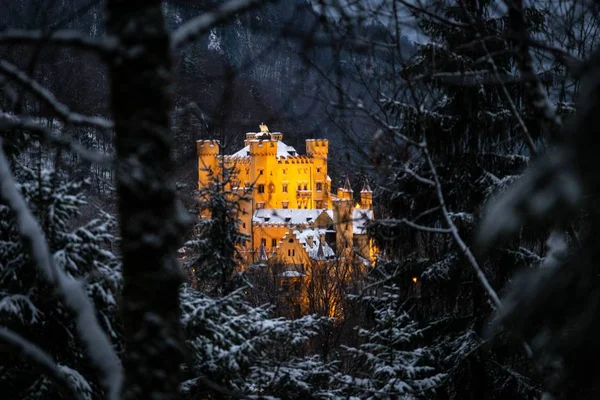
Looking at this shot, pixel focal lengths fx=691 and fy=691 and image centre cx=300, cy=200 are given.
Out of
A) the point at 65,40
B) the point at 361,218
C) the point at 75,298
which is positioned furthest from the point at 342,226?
the point at 65,40

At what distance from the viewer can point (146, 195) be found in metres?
2.60

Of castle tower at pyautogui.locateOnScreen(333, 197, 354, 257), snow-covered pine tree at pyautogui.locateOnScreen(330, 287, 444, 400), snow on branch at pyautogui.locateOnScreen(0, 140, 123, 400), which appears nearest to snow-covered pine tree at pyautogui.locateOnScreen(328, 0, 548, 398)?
snow-covered pine tree at pyautogui.locateOnScreen(330, 287, 444, 400)

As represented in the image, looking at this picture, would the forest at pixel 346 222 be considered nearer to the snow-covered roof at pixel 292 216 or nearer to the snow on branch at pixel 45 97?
the snow on branch at pixel 45 97

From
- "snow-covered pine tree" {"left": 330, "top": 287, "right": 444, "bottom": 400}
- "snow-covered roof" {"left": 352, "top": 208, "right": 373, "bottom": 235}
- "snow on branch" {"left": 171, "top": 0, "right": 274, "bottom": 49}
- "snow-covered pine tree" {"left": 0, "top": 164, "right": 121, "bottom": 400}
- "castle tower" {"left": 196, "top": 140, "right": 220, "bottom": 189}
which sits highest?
"castle tower" {"left": 196, "top": 140, "right": 220, "bottom": 189}

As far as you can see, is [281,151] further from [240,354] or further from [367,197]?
[240,354]

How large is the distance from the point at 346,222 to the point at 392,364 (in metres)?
4.91

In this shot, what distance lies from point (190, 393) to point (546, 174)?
7.27 m

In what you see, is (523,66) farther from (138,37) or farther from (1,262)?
(1,262)

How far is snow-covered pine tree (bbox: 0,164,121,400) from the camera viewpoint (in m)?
7.11

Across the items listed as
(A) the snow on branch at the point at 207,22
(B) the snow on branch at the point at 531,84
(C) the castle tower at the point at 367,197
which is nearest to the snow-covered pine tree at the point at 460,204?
(C) the castle tower at the point at 367,197

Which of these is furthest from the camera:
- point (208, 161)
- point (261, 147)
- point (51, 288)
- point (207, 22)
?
point (261, 147)

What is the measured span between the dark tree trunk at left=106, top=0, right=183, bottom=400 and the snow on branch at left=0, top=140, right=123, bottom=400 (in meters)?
0.08

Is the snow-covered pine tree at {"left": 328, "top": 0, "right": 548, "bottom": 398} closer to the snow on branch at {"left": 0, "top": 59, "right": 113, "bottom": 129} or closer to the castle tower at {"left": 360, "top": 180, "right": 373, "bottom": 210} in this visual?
the castle tower at {"left": 360, "top": 180, "right": 373, "bottom": 210}

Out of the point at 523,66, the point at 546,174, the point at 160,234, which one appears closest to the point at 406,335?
the point at 523,66
